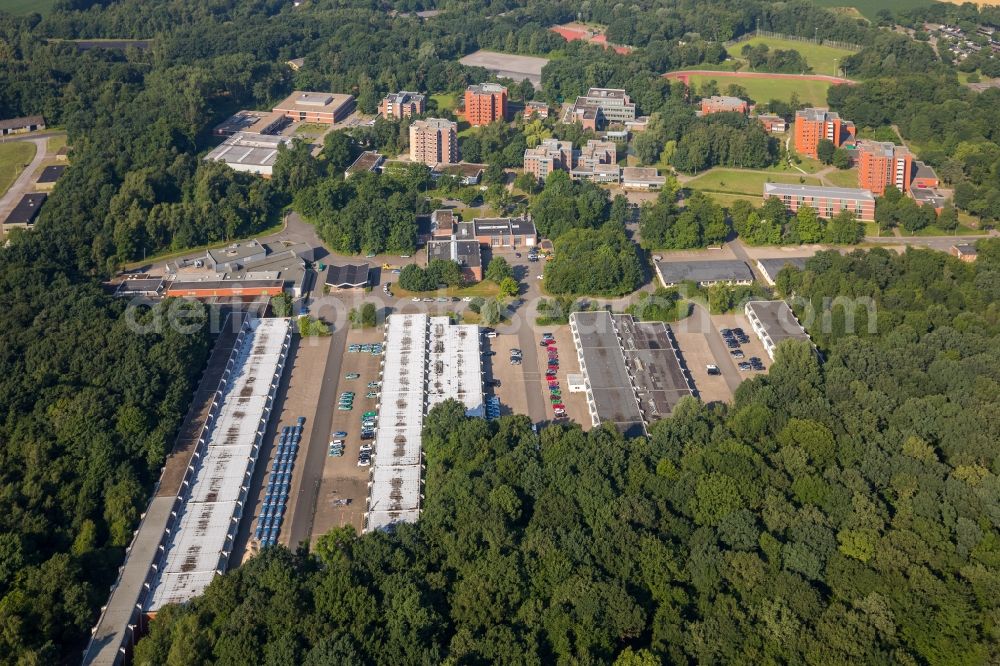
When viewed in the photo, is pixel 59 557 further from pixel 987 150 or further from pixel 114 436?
pixel 987 150

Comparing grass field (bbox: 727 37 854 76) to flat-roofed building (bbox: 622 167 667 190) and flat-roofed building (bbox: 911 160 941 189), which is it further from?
flat-roofed building (bbox: 622 167 667 190)

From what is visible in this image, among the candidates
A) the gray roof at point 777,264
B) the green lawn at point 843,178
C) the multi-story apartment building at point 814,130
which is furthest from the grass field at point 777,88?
the gray roof at point 777,264

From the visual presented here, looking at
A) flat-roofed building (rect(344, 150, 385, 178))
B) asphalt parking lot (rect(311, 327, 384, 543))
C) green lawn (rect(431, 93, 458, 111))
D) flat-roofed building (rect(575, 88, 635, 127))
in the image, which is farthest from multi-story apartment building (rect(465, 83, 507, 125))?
asphalt parking lot (rect(311, 327, 384, 543))

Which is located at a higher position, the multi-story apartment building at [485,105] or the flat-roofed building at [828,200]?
the multi-story apartment building at [485,105]

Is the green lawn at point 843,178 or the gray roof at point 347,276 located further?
the green lawn at point 843,178

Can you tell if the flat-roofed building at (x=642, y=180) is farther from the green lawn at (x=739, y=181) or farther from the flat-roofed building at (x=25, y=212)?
the flat-roofed building at (x=25, y=212)

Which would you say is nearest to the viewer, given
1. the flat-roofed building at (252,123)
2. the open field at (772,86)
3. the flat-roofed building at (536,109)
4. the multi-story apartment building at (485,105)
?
the flat-roofed building at (252,123)
